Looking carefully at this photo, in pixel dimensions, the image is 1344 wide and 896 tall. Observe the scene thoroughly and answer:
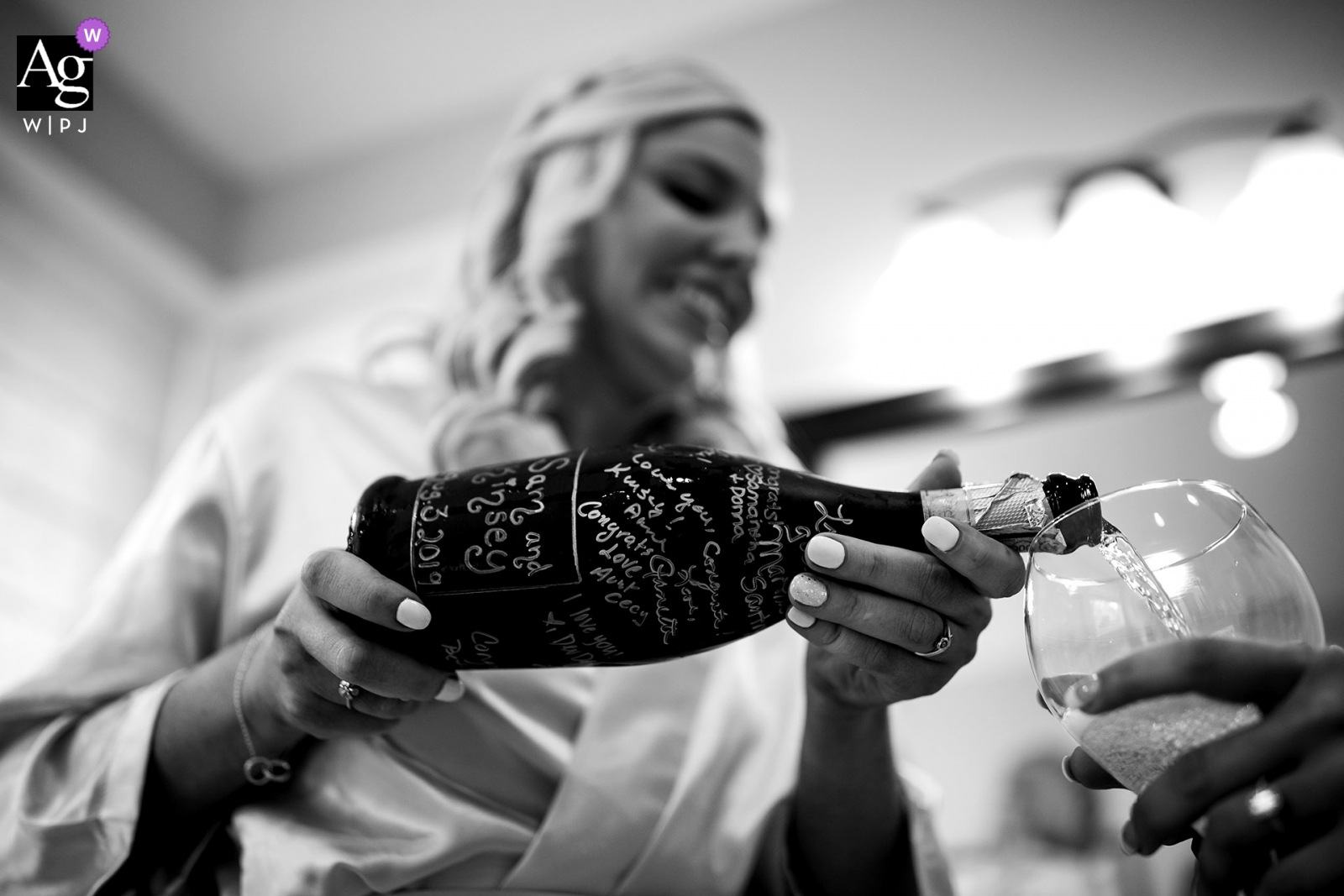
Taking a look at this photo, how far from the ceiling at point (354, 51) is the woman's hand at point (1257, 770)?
1.99m

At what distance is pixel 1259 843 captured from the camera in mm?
492

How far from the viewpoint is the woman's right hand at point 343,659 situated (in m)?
0.63

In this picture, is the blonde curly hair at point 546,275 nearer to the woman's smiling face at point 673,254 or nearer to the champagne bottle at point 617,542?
the woman's smiling face at point 673,254

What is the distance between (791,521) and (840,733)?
10.5 inches

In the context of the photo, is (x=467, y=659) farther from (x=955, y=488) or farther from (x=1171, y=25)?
(x=1171, y=25)

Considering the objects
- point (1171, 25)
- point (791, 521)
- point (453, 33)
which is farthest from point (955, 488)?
point (453, 33)

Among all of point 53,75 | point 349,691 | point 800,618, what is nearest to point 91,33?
point 53,75

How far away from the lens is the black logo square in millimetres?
2104

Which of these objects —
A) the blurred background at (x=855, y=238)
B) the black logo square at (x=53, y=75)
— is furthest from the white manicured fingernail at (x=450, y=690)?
the black logo square at (x=53, y=75)

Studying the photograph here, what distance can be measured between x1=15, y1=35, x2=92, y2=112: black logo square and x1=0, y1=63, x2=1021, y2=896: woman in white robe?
4.76 ft

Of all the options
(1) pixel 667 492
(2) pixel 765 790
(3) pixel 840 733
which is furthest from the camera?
(2) pixel 765 790

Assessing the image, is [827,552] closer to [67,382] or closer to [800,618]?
[800,618]

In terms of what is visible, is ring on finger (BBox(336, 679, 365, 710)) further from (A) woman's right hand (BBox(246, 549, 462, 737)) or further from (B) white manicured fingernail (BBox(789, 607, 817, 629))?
(B) white manicured fingernail (BBox(789, 607, 817, 629))

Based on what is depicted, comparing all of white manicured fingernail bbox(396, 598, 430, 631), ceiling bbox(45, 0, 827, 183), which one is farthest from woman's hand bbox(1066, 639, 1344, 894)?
ceiling bbox(45, 0, 827, 183)
